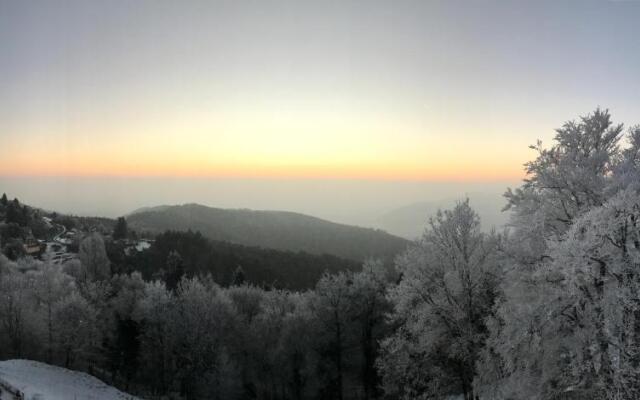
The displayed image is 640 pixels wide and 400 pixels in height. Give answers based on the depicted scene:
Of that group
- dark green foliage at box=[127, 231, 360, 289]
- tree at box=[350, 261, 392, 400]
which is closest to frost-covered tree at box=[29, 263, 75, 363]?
tree at box=[350, 261, 392, 400]

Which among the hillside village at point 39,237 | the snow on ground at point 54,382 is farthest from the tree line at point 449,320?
the hillside village at point 39,237

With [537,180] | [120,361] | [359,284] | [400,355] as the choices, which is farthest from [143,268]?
[537,180]

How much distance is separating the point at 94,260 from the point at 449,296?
67691 millimetres

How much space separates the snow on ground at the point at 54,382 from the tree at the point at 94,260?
125 feet

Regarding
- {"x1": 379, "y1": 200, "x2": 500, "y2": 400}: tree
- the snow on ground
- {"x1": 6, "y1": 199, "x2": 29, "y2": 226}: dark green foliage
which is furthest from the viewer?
{"x1": 6, "y1": 199, "x2": 29, "y2": 226}: dark green foliage

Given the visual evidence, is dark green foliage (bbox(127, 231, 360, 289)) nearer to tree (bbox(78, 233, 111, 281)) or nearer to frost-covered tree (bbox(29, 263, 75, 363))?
tree (bbox(78, 233, 111, 281))

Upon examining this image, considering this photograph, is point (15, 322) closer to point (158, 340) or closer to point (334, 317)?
point (158, 340)

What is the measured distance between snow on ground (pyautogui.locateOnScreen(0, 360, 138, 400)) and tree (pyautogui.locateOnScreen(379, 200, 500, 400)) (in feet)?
73.5

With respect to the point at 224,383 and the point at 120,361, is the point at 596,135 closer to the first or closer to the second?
the point at 224,383

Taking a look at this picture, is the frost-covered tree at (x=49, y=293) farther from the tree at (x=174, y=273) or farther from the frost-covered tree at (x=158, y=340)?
the tree at (x=174, y=273)

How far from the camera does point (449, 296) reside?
2180cm

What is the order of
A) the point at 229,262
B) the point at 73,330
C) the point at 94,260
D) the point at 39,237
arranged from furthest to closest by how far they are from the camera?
the point at 39,237 → the point at 229,262 → the point at 94,260 → the point at 73,330

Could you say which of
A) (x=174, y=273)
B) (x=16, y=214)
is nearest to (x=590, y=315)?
(x=174, y=273)

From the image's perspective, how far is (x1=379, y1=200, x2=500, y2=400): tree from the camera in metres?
21.5
